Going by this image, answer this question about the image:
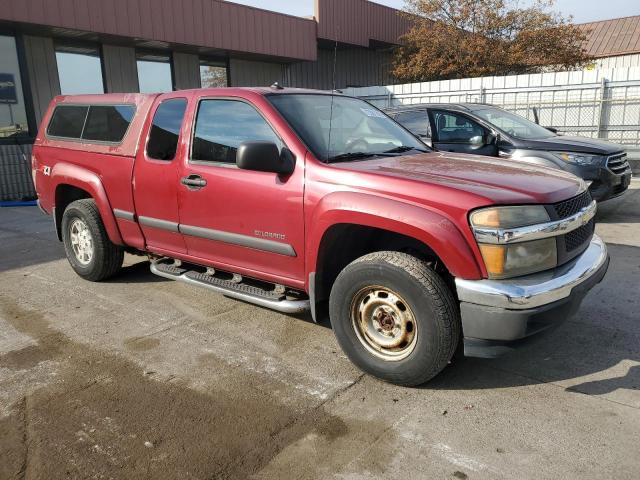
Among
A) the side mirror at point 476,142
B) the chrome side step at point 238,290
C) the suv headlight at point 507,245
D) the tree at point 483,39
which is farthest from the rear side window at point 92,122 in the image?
the tree at point 483,39

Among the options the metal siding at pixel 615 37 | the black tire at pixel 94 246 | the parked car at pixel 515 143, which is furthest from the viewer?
the metal siding at pixel 615 37

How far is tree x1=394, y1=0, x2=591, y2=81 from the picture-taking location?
20.2 meters

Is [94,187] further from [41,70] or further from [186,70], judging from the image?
[186,70]

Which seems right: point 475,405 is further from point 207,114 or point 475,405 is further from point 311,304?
point 207,114

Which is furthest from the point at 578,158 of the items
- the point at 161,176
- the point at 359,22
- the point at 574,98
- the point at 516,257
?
the point at 359,22

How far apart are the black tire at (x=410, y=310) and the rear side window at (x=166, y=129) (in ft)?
6.35

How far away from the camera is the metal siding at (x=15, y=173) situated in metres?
11.0

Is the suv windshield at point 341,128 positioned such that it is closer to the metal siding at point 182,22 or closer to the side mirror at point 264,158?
the side mirror at point 264,158

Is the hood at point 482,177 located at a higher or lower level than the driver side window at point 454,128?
lower

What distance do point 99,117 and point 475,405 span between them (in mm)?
4143

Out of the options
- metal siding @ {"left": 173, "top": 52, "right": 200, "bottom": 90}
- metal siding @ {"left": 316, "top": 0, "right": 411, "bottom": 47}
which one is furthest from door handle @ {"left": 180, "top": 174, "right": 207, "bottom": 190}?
metal siding @ {"left": 316, "top": 0, "right": 411, "bottom": 47}

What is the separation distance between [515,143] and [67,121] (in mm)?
5686

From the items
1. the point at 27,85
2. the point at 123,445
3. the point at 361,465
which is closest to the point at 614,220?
the point at 361,465

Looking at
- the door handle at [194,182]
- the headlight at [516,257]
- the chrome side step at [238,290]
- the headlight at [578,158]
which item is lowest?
the chrome side step at [238,290]
